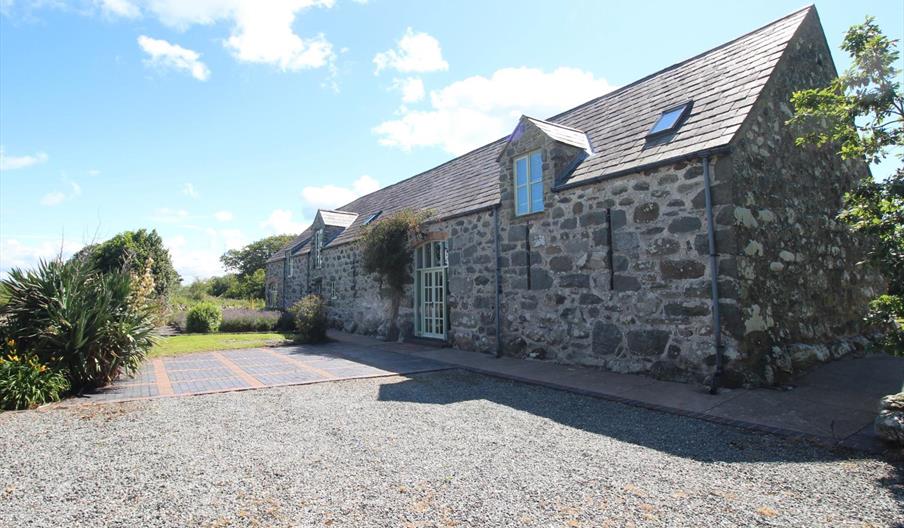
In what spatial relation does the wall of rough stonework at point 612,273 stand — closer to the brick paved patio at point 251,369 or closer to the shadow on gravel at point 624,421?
the shadow on gravel at point 624,421

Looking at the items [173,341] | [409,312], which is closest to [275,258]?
[173,341]

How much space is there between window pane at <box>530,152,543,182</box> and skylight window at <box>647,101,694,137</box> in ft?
7.22

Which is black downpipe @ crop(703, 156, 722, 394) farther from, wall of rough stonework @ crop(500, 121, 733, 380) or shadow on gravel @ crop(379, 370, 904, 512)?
shadow on gravel @ crop(379, 370, 904, 512)

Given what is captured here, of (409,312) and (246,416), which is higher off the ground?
(409,312)

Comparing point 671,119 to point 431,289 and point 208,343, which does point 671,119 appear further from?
point 208,343

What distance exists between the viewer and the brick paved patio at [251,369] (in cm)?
703

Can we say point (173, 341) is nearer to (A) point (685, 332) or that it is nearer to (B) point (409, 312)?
(B) point (409, 312)

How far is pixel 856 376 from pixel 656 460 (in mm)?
5144

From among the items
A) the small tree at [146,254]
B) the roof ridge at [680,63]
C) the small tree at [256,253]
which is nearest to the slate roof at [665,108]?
the roof ridge at [680,63]

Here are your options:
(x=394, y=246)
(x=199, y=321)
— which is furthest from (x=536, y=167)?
(x=199, y=321)

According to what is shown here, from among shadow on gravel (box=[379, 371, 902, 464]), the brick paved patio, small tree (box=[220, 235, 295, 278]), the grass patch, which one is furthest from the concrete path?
small tree (box=[220, 235, 295, 278])

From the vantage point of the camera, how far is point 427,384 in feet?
24.5

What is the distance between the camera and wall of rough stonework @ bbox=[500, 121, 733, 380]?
22.8 ft

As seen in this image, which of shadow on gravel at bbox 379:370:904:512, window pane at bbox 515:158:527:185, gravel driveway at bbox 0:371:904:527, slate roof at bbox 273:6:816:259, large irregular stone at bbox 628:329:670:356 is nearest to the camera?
gravel driveway at bbox 0:371:904:527
